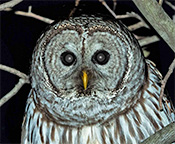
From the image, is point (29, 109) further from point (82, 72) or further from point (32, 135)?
point (82, 72)

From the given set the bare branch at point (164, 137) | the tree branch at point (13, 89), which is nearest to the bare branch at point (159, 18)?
the bare branch at point (164, 137)

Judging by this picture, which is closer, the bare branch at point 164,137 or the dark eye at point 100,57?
the bare branch at point 164,137

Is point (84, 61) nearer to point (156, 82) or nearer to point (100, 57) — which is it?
point (100, 57)

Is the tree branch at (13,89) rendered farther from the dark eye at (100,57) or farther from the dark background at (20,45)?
the dark background at (20,45)

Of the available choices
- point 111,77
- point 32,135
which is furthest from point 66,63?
point 32,135

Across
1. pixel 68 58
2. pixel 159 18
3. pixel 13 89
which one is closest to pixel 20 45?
pixel 13 89

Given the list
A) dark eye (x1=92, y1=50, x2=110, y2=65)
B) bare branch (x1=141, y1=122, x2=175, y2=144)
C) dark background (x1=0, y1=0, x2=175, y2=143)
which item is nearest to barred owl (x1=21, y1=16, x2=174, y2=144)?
dark eye (x1=92, y1=50, x2=110, y2=65)

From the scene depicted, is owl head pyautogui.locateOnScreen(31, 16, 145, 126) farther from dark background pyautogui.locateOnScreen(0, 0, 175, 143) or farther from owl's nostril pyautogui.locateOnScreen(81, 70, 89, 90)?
dark background pyautogui.locateOnScreen(0, 0, 175, 143)
